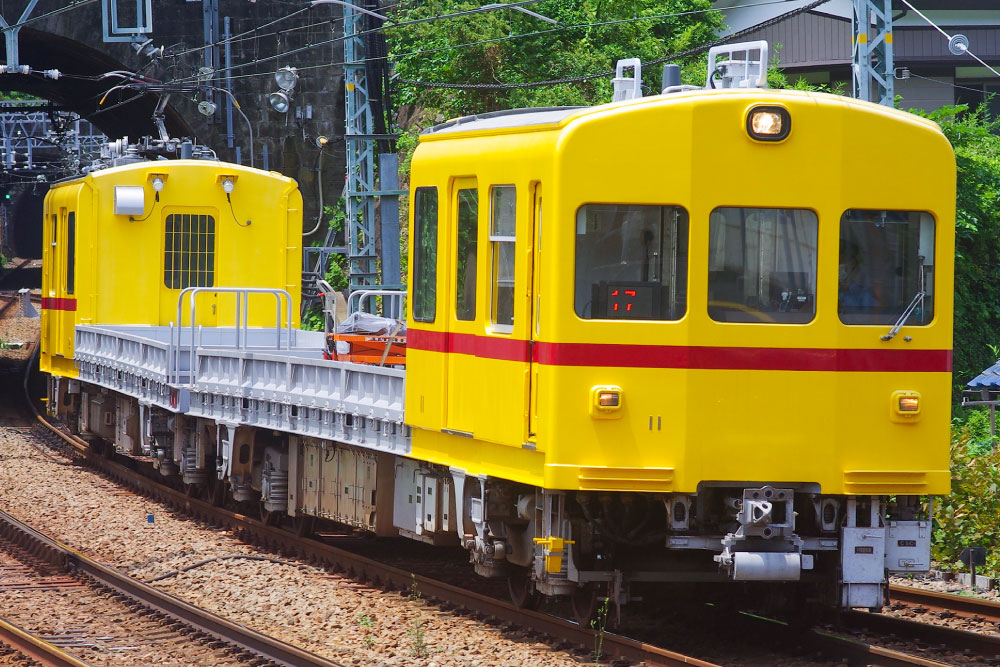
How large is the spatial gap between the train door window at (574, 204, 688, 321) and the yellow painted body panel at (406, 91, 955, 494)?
81 millimetres

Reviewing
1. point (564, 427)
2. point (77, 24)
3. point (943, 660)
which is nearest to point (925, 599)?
point (943, 660)

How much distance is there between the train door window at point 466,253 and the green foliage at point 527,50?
52.5ft

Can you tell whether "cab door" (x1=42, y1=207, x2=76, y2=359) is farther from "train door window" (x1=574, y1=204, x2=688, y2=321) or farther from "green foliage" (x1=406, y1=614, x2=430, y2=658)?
"train door window" (x1=574, y1=204, x2=688, y2=321)

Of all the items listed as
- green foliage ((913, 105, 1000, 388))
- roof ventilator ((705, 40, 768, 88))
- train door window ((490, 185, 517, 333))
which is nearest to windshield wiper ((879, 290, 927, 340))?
roof ventilator ((705, 40, 768, 88))

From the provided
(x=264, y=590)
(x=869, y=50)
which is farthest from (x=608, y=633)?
(x=869, y=50)

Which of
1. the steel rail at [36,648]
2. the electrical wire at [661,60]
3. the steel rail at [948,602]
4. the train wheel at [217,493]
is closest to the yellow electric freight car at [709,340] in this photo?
the steel rail at [948,602]

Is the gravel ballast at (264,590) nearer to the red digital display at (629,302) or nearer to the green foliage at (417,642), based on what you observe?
the green foliage at (417,642)

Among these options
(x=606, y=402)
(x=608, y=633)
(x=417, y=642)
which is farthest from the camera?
(x=417, y=642)

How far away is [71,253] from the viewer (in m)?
19.5

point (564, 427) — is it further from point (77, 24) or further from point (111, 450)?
point (77, 24)

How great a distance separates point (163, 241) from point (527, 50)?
10.2 metres

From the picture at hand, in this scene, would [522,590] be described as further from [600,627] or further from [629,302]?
[629,302]

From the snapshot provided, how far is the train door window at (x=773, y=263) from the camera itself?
8500mm

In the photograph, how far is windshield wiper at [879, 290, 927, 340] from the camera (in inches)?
336
